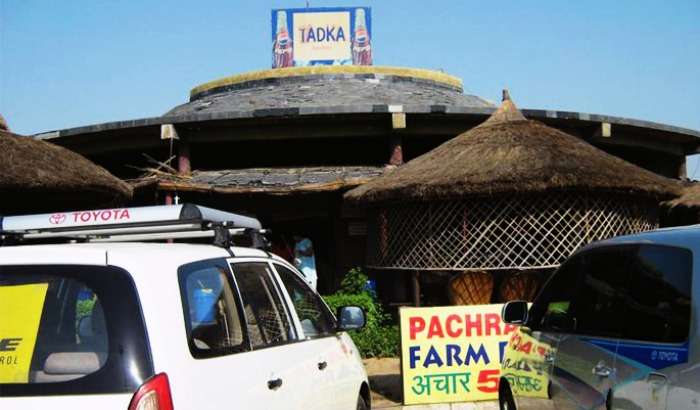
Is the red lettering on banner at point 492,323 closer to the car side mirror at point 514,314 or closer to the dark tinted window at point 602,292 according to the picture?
the car side mirror at point 514,314

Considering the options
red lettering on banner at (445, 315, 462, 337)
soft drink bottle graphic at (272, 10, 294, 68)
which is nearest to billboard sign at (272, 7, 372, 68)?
soft drink bottle graphic at (272, 10, 294, 68)

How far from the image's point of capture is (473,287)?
1066 centimetres

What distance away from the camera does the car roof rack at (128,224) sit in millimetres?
3846

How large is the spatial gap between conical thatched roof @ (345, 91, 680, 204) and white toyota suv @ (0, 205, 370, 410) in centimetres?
665

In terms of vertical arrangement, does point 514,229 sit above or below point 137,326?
below

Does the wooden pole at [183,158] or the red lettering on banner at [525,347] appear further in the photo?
the wooden pole at [183,158]

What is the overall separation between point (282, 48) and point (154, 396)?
734 inches

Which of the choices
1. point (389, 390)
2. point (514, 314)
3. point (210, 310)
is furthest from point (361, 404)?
point (389, 390)

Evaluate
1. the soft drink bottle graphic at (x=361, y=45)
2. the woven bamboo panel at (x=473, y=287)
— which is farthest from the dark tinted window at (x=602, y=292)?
the soft drink bottle graphic at (x=361, y=45)

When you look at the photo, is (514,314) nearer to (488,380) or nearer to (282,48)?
(488,380)

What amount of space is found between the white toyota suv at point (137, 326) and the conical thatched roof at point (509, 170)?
6649mm

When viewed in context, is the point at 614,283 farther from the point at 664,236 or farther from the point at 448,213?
the point at 448,213

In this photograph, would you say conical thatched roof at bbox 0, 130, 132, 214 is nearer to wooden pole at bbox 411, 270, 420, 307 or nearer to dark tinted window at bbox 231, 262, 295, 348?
wooden pole at bbox 411, 270, 420, 307

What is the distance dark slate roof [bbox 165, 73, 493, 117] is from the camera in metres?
16.7
